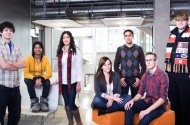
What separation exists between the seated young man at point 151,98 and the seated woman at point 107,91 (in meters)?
0.15

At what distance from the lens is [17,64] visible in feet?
9.20

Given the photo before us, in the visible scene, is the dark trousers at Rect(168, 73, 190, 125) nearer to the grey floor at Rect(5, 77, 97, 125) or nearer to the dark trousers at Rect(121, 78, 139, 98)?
the dark trousers at Rect(121, 78, 139, 98)

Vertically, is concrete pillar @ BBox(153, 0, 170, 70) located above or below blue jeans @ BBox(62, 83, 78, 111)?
above

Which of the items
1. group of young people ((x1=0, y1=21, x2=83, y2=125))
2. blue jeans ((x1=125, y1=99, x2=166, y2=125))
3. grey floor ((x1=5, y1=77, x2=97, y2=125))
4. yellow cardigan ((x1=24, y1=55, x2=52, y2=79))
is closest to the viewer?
blue jeans ((x1=125, y1=99, x2=166, y2=125))

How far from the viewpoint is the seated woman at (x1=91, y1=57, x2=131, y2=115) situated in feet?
9.70

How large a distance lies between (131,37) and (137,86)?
709 mm

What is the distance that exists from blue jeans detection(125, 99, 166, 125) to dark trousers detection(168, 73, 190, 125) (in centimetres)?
20

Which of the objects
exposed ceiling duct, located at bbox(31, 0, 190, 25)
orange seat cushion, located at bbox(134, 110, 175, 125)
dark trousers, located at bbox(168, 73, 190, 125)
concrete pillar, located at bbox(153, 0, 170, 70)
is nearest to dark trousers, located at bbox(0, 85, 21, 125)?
orange seat cushion, located at bbox(134, 110, 175, 125)

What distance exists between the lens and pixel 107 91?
3.15 meters

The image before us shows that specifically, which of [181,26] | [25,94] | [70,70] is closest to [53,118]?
[25,94]

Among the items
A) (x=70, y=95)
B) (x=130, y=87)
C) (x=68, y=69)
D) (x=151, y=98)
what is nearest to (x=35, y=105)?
(x=70, y=95)

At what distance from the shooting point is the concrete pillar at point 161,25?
575cm

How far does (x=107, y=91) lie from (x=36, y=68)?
1.20 meters

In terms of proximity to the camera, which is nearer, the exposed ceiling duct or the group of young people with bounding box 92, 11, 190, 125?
the group of young people with bounding box 92, 11, 190, 125
